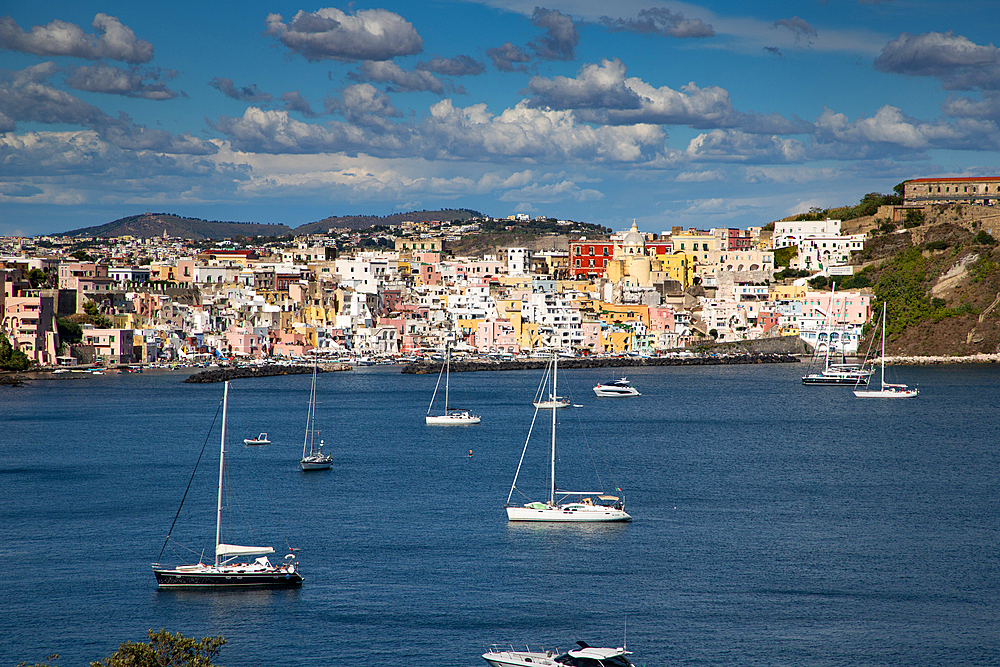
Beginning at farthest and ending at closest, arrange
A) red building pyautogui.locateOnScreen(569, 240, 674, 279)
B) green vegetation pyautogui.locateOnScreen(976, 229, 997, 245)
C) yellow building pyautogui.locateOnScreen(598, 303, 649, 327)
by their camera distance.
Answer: red building pyautogui.locateOnScreen(569, 240, 674, 279) < yellow building pyautogui.locateOnScreen(598, 303, 649, 327) < green vegetation pyautogui.locateOnScreen(976, 229, 997, 245)

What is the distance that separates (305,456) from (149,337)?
44114mm

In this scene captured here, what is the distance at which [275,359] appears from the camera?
77250 millimetres

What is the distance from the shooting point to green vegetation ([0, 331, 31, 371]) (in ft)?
209

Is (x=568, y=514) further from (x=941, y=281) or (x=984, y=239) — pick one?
(x=984, y=239)

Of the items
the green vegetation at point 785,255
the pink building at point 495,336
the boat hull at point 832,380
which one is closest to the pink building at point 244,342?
the pink building at point 495,336

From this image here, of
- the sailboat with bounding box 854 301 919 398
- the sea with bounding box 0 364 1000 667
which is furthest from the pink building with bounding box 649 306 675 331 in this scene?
the sea with bounding box 0 364 1000 667

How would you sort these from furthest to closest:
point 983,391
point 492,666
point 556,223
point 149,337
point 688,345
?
point 556,223 < point 688,345 < point 149,337 < point 983,391 < point 492,666

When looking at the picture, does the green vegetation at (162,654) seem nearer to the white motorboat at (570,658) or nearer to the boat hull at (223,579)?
the white motorboat at (570,658)

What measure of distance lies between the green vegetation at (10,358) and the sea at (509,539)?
22.1 meters

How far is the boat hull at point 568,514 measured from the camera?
23.8 meters

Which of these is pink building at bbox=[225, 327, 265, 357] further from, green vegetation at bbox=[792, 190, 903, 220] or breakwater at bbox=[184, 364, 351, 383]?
green vegetation at bbox=[792, 190, 903, 220]

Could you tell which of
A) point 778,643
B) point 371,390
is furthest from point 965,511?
point 371,390

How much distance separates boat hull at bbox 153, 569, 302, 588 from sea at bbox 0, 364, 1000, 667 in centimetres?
28

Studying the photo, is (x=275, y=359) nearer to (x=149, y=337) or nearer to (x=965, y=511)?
(x=149, y=337)
